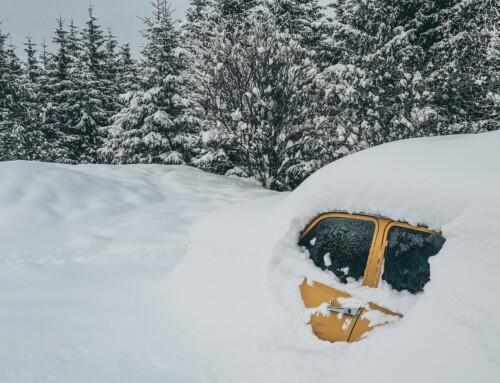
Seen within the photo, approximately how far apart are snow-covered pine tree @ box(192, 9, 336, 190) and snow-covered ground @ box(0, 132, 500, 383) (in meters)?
9.66

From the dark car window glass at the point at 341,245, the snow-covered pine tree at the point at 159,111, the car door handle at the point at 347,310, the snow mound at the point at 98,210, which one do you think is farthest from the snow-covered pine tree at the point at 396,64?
the car door handle at the point at 347,310

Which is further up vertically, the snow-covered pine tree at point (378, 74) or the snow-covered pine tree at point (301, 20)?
the snow-covered pine tree at point (301, 20)

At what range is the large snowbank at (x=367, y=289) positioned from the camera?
6.87ft

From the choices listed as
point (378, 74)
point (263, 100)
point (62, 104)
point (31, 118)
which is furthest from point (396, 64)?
point (31, 118)

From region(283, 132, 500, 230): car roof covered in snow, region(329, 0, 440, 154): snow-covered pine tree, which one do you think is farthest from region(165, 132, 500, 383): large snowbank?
region(329, 0, 440, 154): snow-covered pine tree

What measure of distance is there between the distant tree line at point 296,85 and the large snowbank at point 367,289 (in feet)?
24.4

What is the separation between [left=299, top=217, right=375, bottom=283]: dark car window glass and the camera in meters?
2.73

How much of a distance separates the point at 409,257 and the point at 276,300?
1.09 meters

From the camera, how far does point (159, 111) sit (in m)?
19.4

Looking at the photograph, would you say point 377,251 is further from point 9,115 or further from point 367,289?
point 9,115

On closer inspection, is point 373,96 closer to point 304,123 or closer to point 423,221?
point 304,123

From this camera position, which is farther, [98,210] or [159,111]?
[159,111]

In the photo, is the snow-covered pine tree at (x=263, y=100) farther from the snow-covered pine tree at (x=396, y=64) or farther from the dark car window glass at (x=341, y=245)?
the dark car window glass at (x=341, y=245)

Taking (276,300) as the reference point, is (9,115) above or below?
above
